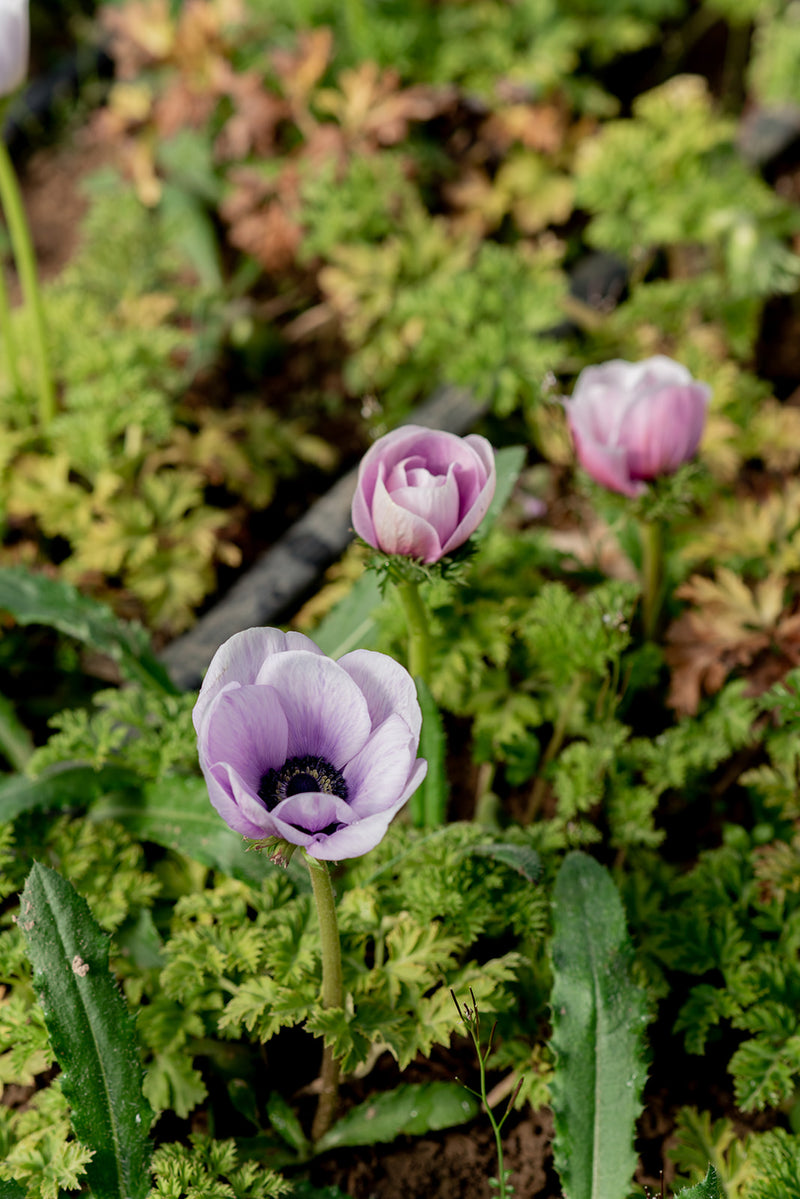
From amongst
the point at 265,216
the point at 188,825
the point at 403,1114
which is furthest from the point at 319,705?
the point at 265,216

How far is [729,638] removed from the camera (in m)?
1.78

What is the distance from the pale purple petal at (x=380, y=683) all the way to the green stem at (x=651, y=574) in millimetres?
807

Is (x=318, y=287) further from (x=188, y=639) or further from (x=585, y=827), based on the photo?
(x=585, y=827)

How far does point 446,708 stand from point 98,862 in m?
0.69

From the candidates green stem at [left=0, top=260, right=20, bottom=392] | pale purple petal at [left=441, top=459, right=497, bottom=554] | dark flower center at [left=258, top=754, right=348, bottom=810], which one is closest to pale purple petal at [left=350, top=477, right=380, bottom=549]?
pale purple petal at [left=441, top=459, right=497, bottom=554]

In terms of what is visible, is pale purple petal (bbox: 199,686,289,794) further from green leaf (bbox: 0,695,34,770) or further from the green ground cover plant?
green leaf (bbox: 0,695,34,770)

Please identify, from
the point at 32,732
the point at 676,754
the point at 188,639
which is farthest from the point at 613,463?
the point at 32,732

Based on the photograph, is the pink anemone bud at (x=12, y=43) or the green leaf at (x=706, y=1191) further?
the pink anemone bud at (x=12, y=43)

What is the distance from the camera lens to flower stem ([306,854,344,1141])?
119 cm

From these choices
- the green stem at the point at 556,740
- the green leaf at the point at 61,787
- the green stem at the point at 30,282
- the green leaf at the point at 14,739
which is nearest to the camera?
the green leaf at the point at 61,787

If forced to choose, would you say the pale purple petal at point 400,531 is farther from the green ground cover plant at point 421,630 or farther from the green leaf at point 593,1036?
the green leaf at point 593,1036

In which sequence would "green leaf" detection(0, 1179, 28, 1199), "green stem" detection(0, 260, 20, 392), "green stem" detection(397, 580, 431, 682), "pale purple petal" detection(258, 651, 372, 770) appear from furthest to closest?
"green stem" detection(0, 260, 20, 392)
"green stem" detection(397, 580, 431, 682)
"green leaf" detection(0, 1179, 28, 1199)
"pale purple petal" detection(258, 651, 372, 770)

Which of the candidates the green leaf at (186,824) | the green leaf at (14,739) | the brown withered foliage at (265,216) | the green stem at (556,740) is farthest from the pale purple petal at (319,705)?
the brown withered foliage at (265,216)

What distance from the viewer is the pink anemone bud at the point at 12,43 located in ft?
6.11
